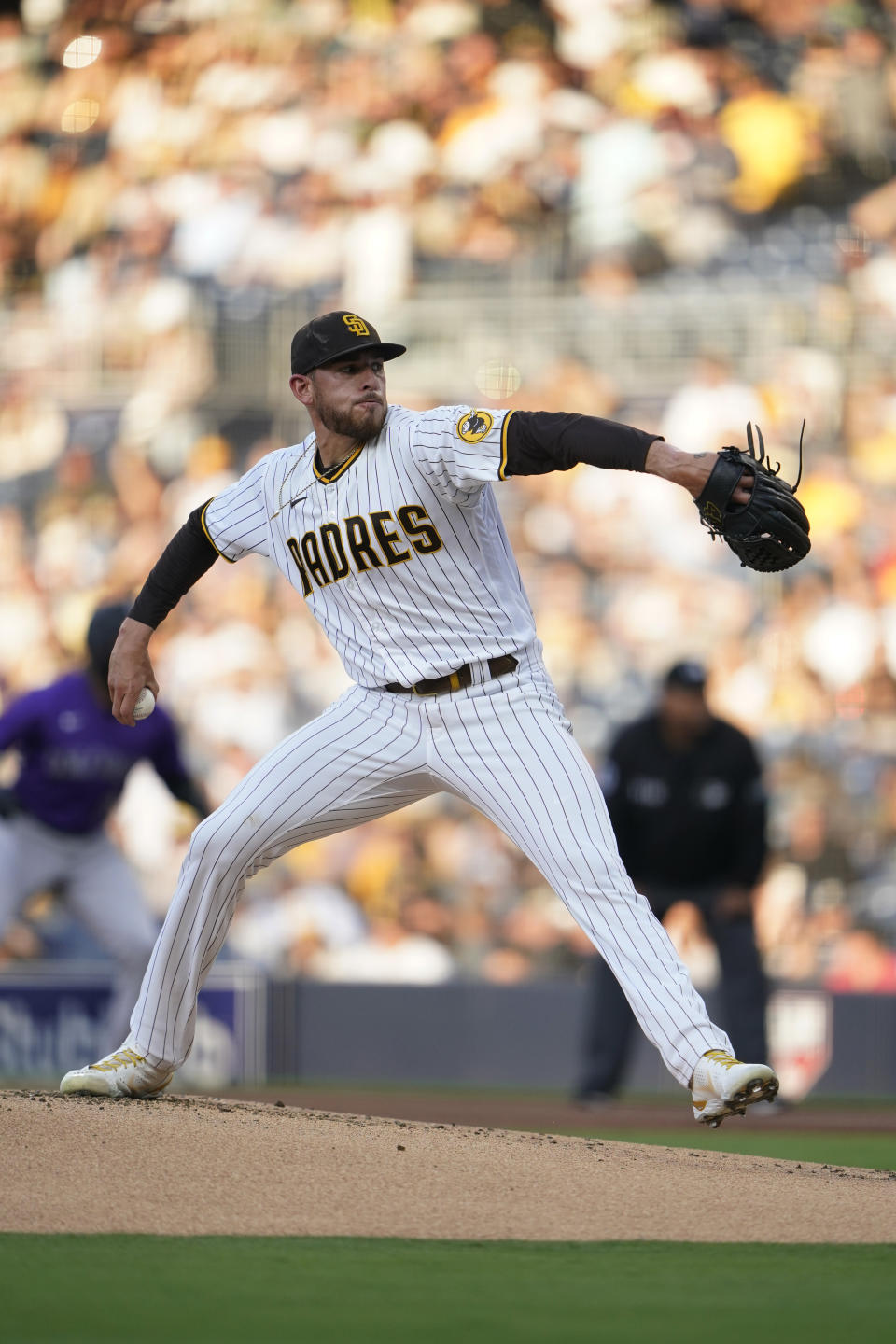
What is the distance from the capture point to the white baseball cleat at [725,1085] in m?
3.87

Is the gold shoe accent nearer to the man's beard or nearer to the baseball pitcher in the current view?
the baseball pitcher

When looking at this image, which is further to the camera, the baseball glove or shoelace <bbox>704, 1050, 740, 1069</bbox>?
shoelace <bbox>704, 1050, 740, 1069</bbox>

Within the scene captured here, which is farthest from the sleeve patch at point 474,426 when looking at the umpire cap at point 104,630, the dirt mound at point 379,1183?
the umpire cap at point 104,630

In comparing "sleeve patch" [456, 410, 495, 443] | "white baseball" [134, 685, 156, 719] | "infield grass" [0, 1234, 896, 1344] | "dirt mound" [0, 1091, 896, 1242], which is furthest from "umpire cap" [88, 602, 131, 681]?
"infield grass" [0, 1234, 896, 1344]

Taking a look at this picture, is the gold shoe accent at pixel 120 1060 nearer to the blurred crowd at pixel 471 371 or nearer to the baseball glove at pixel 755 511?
the baseball glove at pixel 755 511

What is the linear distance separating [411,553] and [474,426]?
367 mm

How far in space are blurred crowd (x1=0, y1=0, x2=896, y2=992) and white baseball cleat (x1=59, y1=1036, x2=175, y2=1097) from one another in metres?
5.16

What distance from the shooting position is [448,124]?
12.1 m

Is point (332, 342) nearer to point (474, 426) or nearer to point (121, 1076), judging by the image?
point (474, 426)

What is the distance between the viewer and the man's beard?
4375 millimetres

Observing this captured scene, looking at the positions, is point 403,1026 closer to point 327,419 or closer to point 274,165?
point 327,419

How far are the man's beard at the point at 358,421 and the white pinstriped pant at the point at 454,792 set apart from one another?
0.62 m

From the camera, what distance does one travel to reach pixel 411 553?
4281mm

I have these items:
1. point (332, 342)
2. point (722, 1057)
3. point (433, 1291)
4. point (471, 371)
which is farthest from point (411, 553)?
point (471, 371)
